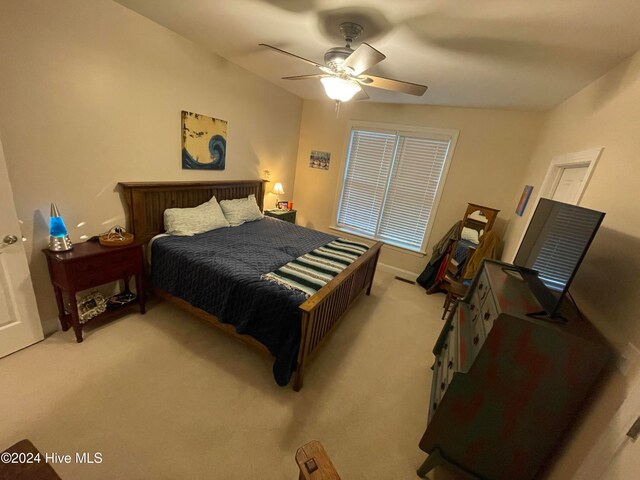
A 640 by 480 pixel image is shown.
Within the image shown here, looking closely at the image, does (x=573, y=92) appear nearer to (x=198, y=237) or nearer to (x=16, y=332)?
(x=198, y=237)

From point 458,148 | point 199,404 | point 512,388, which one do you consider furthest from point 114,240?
point 458,148

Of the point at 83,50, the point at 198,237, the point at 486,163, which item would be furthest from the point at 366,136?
the point at 83,50

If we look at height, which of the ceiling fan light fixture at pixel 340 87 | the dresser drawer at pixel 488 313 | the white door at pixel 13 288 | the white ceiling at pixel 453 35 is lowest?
the white door at pixel 13 288

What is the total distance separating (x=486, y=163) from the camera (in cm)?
337

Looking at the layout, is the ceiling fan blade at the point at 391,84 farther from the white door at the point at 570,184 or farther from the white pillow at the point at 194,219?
the white pillow at the point at 194,219

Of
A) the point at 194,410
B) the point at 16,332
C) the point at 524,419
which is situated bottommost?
the point at 194,410

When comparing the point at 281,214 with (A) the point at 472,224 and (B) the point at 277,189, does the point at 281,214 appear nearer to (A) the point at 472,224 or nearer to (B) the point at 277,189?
(B) the point at 277,189

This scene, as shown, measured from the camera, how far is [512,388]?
1.19 metres

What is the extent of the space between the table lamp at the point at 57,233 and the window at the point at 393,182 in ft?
11.4

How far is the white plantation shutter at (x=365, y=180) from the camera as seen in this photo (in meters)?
3.96

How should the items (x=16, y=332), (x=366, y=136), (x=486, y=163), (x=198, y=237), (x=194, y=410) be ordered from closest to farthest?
(x=194, y=410), (x=16, y=332), (x=198, y=237), (x=486, y=163), (x=366, y=136)

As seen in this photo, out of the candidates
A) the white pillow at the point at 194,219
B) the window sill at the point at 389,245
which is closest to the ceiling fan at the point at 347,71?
the white pillow at the point at 194,219

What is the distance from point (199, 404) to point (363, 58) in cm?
248

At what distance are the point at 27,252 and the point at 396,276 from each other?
414cm
